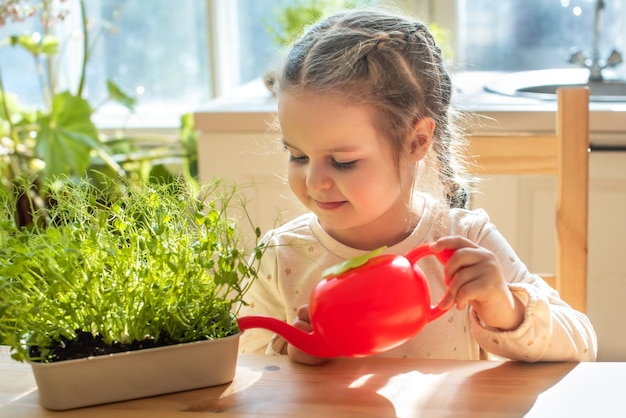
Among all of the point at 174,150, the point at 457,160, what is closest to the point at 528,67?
the point at 174,150

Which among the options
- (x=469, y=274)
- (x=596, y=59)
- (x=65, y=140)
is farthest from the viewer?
(x=65, y=140)

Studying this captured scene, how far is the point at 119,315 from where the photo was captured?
84cm

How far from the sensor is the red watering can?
0.81m

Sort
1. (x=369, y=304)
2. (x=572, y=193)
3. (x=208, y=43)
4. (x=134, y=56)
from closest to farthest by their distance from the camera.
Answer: (x=369, y=304), (x=572, y=193), (x=208, y=43), (x=134, y=56)

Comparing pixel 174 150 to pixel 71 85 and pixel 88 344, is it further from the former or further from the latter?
pixel 88 344

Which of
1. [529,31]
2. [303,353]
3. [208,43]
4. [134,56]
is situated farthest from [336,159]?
[134,56]

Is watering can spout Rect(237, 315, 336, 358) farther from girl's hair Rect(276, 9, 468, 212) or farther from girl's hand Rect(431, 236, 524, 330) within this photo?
girl's hair Rect(276, 9, 468, 212)

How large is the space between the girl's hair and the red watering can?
0.32 metres

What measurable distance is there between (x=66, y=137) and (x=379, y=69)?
158 cm

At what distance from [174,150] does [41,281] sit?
2016 mm

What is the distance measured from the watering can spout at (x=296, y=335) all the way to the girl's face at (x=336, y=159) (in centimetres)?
21

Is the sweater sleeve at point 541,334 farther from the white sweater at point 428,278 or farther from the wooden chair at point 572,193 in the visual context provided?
the wooden chair at point 572,193

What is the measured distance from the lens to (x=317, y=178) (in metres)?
1.04

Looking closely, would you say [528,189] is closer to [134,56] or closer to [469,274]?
[469,274]
